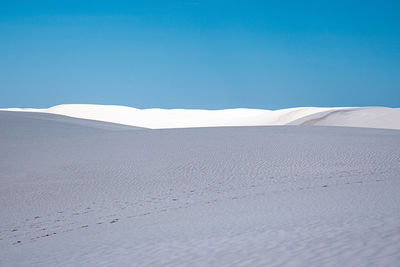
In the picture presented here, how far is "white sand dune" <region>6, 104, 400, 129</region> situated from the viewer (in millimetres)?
42000

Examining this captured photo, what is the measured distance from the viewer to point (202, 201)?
30.7ft

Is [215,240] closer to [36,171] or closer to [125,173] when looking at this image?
[125,173]

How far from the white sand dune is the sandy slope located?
2422cm

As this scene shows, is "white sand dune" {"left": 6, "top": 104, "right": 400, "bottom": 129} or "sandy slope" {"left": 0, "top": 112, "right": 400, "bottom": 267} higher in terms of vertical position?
"white sand dune" {"left": 6, "top": 104, "right": 400, "bottom": 129}

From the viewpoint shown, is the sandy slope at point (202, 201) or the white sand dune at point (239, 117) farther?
the white sand dune at point (239, 117)

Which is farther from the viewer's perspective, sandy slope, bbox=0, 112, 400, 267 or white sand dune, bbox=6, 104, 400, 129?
white sand dune, bbox=6, 104, 400, 129

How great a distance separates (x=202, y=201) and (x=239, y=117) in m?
70.7

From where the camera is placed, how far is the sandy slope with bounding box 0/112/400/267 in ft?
16.4

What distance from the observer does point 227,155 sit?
15312 millimetres

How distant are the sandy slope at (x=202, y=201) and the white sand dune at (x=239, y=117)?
954 inches

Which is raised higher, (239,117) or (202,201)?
(239,117)

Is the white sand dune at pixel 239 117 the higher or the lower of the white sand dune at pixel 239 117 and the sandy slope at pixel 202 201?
the higher

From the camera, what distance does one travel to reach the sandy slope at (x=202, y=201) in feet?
16.4

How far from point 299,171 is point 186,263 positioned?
331 inches
